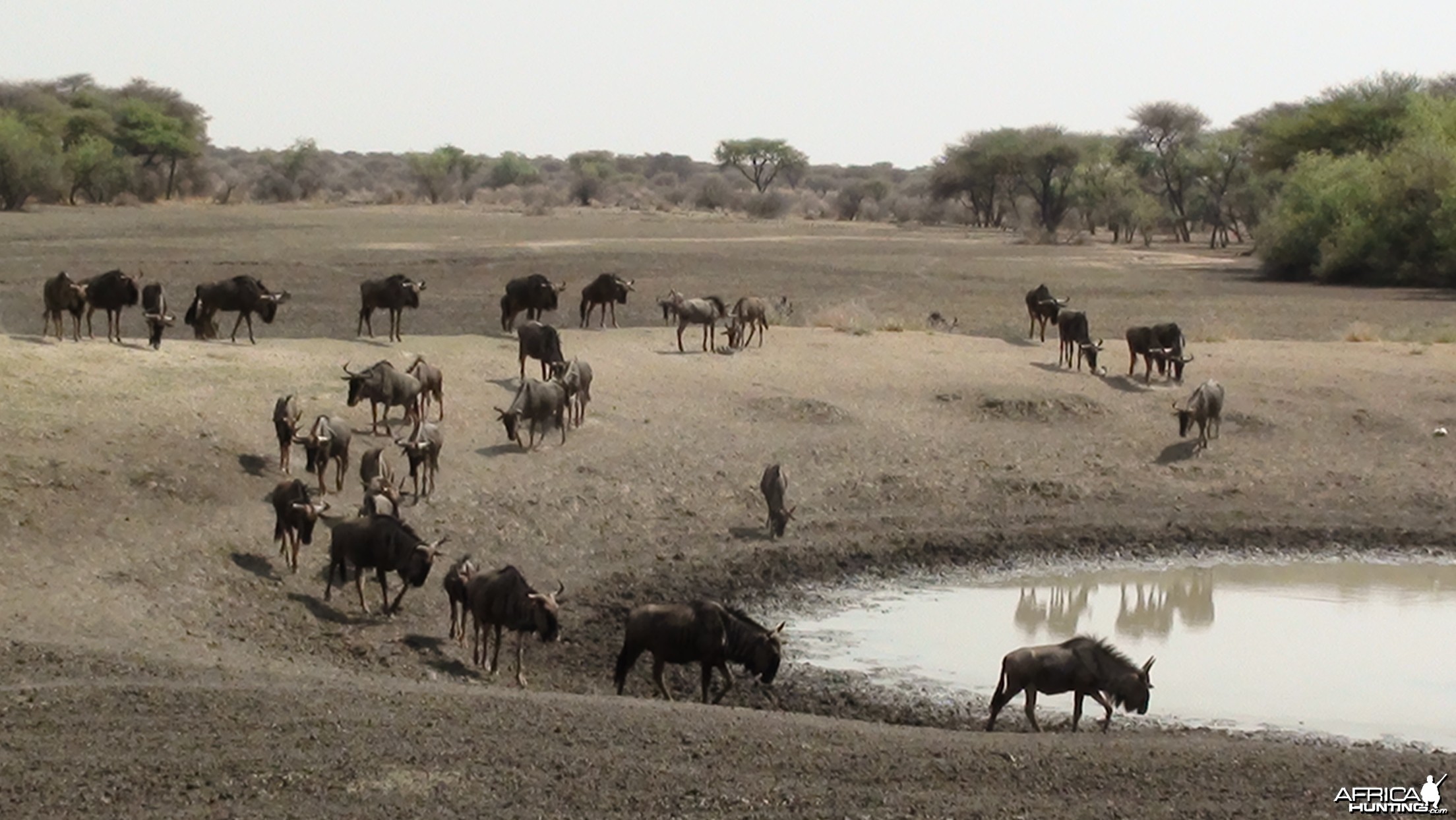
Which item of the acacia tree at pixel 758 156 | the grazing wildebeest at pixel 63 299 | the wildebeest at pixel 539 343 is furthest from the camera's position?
the acacia tree at pixel 758 156

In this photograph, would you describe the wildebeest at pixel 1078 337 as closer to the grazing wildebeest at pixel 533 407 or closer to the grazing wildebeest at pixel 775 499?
the grazing wildebeest at pixel 775 499

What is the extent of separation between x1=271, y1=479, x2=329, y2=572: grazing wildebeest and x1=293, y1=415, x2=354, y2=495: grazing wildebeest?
151cm

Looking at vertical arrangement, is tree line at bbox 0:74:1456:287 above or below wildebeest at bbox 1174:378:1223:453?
above

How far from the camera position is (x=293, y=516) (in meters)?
16.6

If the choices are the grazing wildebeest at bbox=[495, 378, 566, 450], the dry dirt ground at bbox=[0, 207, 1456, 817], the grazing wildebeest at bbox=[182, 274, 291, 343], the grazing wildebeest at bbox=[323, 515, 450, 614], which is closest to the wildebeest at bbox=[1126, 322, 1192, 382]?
the dry dirt ground at bbox=[0, 207, 1456, 817]

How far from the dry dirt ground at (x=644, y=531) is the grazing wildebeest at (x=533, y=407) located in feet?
1.21

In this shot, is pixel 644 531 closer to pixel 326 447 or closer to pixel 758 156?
pixel 326 447

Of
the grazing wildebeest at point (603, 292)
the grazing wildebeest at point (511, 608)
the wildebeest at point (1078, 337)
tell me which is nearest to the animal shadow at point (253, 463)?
the grazing wildebeest at point (511, 608)

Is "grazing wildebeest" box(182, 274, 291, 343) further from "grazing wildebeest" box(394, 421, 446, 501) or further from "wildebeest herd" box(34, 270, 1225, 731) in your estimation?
"grazing wildebeest" box(394, 421, 446, 501)

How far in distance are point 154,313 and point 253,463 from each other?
17.7ft

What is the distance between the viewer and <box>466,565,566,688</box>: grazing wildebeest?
14477mm

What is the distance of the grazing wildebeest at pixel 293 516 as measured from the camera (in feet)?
54.3

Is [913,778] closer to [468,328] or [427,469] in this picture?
[427,469]

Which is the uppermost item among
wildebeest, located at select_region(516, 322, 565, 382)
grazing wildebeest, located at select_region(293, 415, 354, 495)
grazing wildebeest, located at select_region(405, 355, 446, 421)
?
wildebeest, located at select_region(516, 322, 565, 382)
